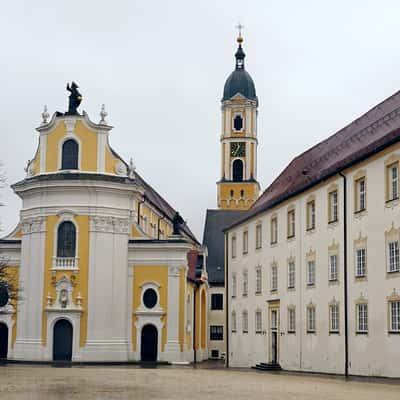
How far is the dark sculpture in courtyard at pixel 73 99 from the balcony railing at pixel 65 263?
31.7ft

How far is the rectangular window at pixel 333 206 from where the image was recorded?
3662 centimetres

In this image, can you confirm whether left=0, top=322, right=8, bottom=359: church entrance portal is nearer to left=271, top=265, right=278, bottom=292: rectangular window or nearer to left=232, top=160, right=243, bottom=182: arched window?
left=271, top=265, right=278, bottom=292: rectangular window

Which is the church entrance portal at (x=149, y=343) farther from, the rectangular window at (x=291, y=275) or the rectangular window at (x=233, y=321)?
the rectangular window at (x=291, y=275)

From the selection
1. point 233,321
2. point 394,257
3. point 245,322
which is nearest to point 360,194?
point 394,257

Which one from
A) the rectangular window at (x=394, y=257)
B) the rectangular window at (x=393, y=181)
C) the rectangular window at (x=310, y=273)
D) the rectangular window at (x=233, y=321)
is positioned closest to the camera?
the rectangular window at (x=394, y=257)

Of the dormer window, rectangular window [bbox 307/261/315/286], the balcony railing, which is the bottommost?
rectangular window [bbox 307/261/315/286]

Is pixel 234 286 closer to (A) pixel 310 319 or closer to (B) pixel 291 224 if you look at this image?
(B) pixel 291 224

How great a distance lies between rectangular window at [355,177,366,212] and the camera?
1330 inches

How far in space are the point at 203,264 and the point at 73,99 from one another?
17.8 metres

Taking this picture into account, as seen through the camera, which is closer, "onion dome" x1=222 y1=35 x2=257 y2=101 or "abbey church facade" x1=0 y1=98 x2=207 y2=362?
"abbey church facade" x1=0 y1=98 x2=207 y2=362

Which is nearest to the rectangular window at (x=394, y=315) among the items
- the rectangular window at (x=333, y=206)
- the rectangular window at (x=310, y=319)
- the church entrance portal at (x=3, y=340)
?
the rectangular window at (x=333, y=206)

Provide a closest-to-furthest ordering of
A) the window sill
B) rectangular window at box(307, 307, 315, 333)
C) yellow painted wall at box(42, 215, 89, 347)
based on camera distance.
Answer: the window sill
rectangular window at box(307, 307, 315, 333)
yellow painted wall at box(42, 215, 89, 347)

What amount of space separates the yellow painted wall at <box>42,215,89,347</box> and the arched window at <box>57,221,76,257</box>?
359 millimetres

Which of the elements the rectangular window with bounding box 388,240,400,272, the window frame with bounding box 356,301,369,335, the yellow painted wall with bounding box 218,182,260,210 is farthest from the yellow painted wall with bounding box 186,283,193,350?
the yellow painted wall with bounding box 218,182,260,210
